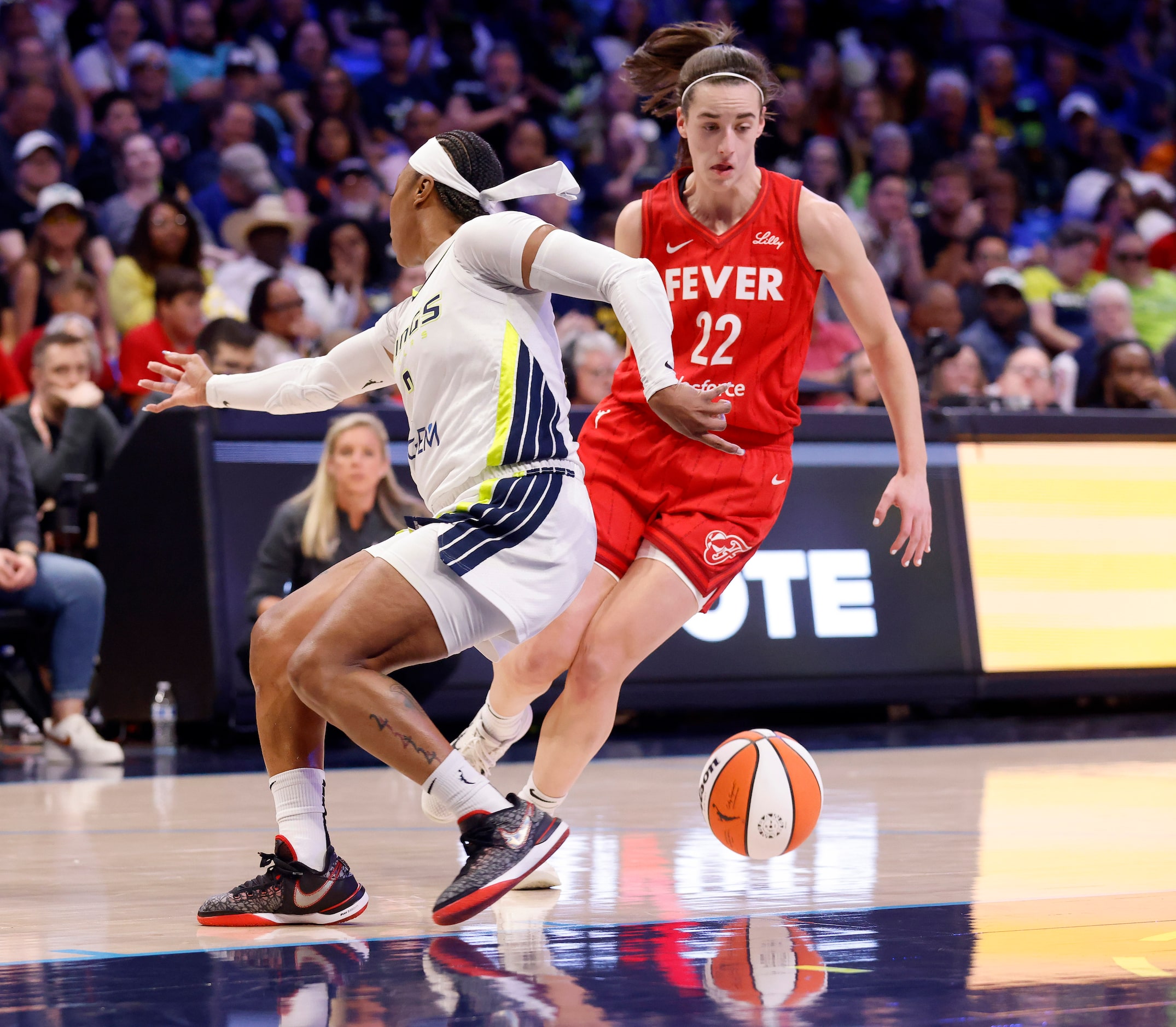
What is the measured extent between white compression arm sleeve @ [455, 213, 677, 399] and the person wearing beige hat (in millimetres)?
6784

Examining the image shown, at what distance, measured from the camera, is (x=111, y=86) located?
12719 mm

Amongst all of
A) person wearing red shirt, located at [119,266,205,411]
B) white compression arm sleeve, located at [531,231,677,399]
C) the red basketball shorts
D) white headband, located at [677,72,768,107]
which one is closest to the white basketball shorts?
white compression arm sleeve, located at [531,231,677,399]

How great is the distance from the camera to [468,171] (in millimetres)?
3979

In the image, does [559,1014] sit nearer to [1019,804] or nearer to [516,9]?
[1019,804]

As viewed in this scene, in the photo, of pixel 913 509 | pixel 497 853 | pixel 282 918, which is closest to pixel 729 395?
pixel 913 509

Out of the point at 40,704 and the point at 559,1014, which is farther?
the point at 40,704

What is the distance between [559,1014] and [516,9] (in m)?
14.0

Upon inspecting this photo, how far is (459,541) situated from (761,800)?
3.82 feet

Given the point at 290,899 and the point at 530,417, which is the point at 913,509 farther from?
the point at 290,899

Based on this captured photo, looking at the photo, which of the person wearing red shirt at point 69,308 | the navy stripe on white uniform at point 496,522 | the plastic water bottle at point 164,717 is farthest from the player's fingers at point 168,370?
the person wearing red shirt at point 69,308

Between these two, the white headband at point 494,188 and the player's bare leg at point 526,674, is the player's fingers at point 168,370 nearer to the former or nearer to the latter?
the white headband at point 494,188

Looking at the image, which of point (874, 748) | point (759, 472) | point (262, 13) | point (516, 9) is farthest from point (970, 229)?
point (759, 472)

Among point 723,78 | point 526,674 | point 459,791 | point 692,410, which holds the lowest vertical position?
point 459,791

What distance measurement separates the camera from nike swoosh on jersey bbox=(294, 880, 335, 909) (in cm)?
377
